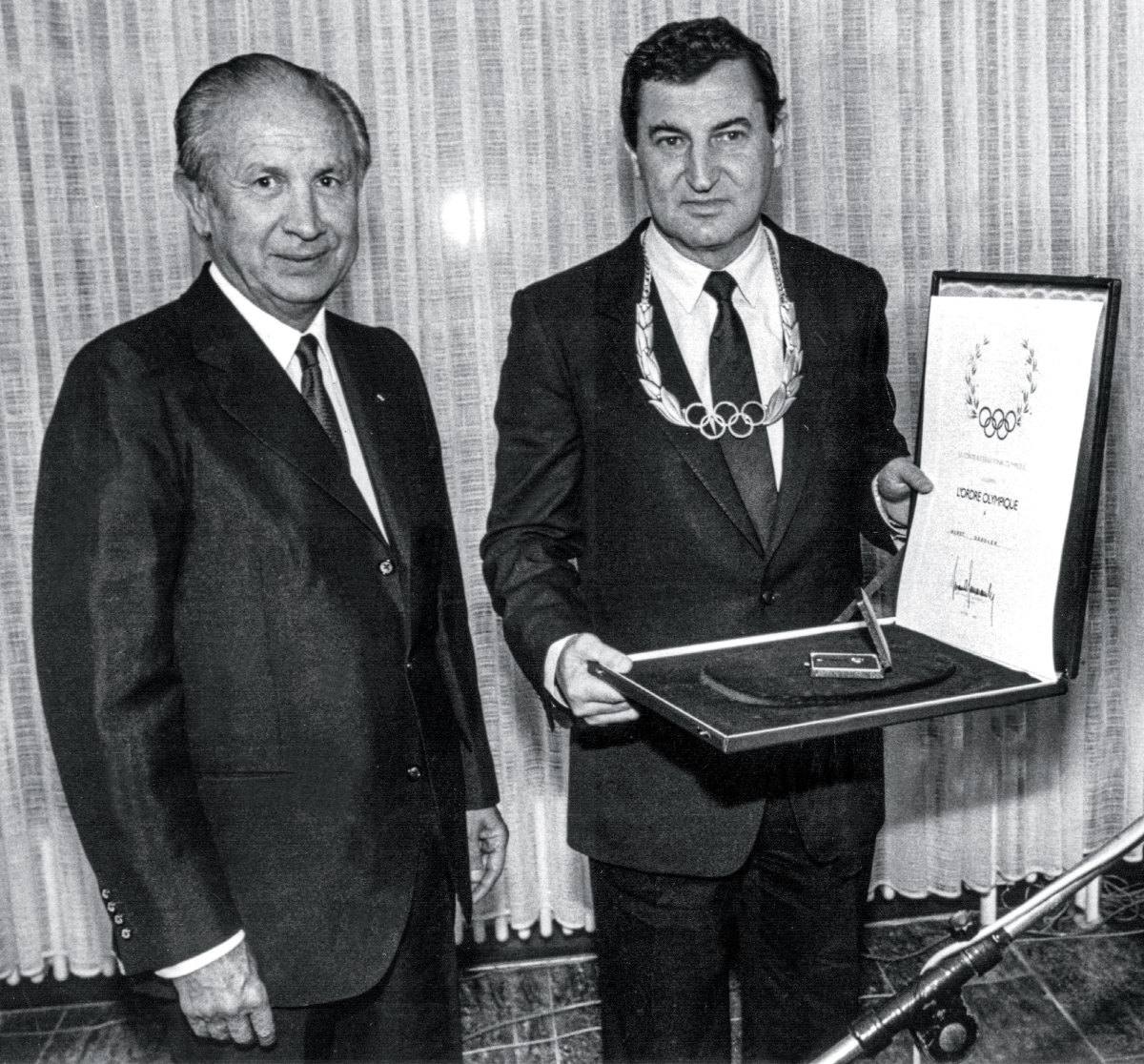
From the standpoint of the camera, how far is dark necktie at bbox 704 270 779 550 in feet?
6.16

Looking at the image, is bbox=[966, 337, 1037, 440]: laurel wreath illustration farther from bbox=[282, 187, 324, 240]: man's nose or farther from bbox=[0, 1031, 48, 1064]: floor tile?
bbox=[0, 1031, 48, 1064]: floor tile

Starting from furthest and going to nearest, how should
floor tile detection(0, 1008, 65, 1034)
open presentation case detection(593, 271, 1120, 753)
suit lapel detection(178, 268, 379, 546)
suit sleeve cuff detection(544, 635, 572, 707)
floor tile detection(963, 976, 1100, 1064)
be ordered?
floor tile detection(0, 1008, 65, 1034)
floor tile detection(963, 976, 1100, 1064)
suit sleeve cuff detection(544, 635, 572, 707)
suit lapel detection(178, 268, 379, 546)
open presentation case detection(593, 271, 1120, 753)

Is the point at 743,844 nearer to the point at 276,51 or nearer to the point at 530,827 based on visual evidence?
the point at 530,827

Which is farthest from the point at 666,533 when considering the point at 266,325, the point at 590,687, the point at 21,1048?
the point at 21,1048

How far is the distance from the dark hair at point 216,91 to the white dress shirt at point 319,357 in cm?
14

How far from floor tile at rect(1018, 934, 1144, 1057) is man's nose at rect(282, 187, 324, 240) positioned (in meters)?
2.34

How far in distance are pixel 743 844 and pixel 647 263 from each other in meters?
0.90

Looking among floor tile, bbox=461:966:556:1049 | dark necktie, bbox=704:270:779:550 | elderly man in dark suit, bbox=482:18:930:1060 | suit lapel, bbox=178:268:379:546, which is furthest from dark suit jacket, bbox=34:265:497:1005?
floor tile, bbox=461:966:556:1049

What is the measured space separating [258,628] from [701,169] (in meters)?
0.91

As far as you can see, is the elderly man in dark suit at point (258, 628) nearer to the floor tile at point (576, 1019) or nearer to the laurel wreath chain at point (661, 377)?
the laurel wreath chain at point (661, 377)

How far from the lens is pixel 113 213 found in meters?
2.85
